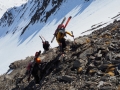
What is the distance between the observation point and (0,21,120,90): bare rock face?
9008 millimetres

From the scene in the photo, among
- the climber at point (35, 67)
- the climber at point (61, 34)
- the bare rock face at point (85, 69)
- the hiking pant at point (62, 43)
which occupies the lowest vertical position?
the bare rock face at point (85, 69)

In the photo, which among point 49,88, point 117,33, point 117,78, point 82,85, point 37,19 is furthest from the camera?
point 37,19

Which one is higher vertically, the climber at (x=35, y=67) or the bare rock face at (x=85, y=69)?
the climber at (x=35, y=67)

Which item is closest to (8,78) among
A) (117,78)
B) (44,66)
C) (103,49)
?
(44,66)

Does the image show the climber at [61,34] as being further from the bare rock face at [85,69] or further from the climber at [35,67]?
the climber at [35,67]

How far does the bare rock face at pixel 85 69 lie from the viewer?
901 cm

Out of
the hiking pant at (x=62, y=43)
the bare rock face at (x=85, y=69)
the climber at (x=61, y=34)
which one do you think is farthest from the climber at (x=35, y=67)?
the hiking pant at (x=62, y=43)

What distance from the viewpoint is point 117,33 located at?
12594mm

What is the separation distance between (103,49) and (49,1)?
102 meters

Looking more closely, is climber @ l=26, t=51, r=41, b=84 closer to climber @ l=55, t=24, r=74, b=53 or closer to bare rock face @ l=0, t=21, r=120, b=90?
bare rock face @ l=0, t=21, r=120, b=90

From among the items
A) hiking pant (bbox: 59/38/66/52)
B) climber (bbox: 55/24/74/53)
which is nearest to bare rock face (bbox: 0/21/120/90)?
hiking pant (bbox: 59/38/66/52)

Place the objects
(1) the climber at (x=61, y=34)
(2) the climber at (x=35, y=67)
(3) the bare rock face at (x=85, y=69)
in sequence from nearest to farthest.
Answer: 1. (3) the bare rock face at (x=85, y=69)
2. (2) the climber at (x=35, y=67)
3. (1) the climber at (x=61, y=34)

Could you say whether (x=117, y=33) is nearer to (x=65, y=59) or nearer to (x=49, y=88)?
(x=65, y=59)

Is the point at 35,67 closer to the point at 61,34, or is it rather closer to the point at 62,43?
the point at 61,34
